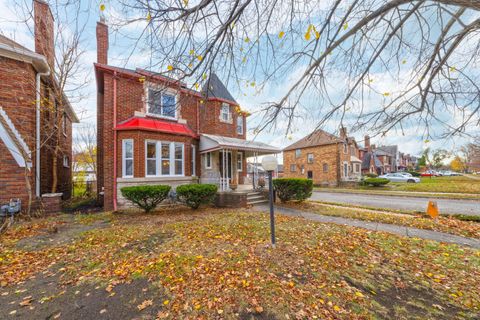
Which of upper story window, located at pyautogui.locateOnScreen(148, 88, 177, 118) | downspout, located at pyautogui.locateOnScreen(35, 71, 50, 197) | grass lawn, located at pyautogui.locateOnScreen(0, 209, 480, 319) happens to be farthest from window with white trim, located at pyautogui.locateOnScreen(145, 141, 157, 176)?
upper story window, located at pyautogui.locateOnScreen(148, 88, 177, 118)

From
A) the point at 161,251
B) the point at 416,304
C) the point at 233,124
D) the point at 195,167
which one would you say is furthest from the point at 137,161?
the point at 416,304

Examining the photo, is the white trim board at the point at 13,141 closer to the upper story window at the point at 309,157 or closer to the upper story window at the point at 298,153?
the upper story window at the point at 309,157

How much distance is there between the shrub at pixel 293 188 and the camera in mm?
11594

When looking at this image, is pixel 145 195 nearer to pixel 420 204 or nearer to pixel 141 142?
pixel 141 142

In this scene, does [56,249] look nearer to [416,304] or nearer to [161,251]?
[161,251]

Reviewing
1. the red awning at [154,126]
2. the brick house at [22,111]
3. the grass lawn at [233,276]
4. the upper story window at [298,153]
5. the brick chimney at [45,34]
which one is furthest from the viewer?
the upper story window at [298,153]

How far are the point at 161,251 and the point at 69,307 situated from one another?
1928mm

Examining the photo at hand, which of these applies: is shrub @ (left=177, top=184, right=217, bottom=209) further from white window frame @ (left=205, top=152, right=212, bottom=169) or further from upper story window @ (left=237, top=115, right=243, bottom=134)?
upper story window @ (left=237, top=115, right=243, bottom=134)

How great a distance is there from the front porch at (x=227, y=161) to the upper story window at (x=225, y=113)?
1.72 m

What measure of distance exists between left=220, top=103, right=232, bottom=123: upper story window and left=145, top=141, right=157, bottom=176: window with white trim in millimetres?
5448

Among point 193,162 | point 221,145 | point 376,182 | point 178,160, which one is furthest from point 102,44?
point 376,182

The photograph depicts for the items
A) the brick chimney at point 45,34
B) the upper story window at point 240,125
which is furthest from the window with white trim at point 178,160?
the brick chimney at point 45,34

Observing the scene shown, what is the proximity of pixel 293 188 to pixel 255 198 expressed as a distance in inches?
90.8

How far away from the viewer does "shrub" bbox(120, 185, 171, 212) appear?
8523 mm
